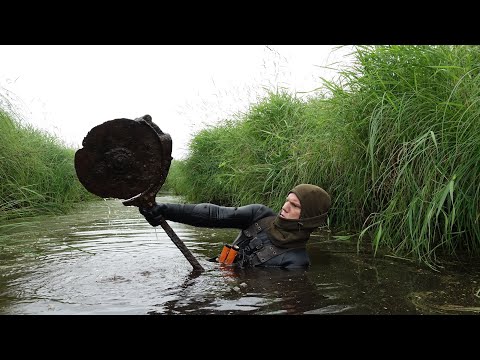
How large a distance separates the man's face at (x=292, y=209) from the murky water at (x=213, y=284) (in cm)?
47

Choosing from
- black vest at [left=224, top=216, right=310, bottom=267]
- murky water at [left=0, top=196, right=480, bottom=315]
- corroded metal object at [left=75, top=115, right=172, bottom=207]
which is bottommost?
murky water at [left=0, top=196, right=480, bottom=315]

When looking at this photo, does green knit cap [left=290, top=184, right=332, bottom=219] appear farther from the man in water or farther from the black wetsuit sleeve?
the black wetsuit sleeve

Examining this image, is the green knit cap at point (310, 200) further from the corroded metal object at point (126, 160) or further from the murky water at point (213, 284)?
the corroded metal object at point (126, 160)

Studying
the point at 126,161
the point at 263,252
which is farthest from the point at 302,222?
the point at 126,161

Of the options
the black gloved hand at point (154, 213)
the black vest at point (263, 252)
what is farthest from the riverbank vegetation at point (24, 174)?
the black vest at point (263, 252)

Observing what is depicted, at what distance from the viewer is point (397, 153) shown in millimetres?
4273

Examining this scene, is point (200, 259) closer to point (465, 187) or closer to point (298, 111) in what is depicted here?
point (465, 187)

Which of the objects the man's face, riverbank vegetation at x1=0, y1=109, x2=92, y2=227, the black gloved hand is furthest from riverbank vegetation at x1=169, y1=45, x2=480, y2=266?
riverbank vegetation at x1=0, y1=109, x2=92, y2=227

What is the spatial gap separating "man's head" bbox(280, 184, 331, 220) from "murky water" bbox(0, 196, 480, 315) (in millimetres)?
471

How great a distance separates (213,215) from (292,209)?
69 cm

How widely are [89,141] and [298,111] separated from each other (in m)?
4.42

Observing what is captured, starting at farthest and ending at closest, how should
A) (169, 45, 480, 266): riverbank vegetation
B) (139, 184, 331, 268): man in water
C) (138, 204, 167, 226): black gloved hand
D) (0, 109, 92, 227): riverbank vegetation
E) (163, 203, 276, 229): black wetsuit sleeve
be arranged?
1. (0, 109, 92, 227): riverbank vegetation
2. (139, 184, 331, 268): man in water
3. (163, 203, 276, 229): black wetsuit sleeve
4. (138, 204, 167, 226): black gloved hand
5. (169, 45, 480, 266): riverbank vegetation

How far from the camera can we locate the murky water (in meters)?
2.79

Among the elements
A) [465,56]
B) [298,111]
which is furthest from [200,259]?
[298,111]
